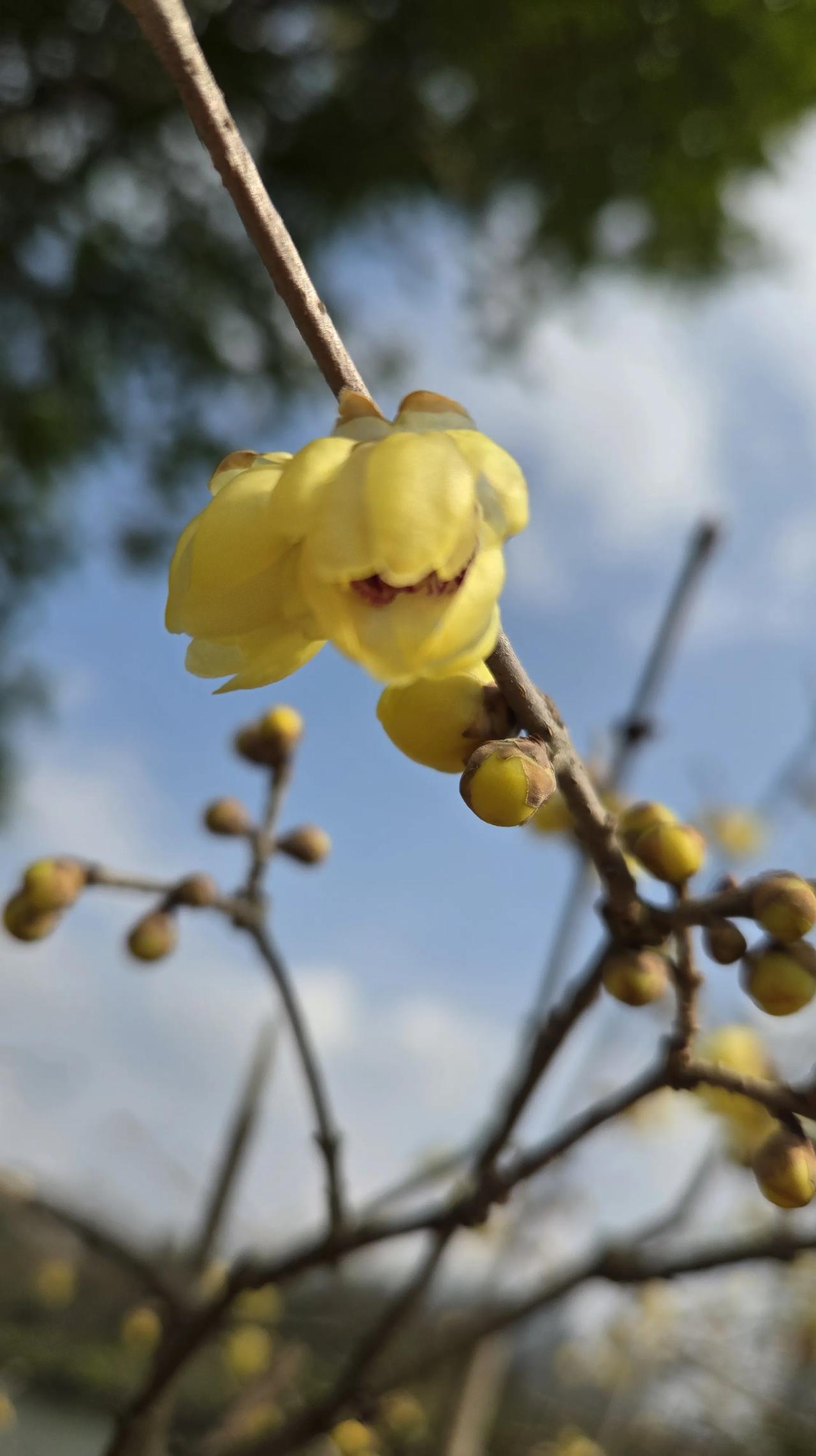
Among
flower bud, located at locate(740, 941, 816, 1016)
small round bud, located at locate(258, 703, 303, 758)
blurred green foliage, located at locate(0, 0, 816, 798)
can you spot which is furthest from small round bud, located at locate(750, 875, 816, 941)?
blurred green foliage, located at locate(0, 0, 816, 798)

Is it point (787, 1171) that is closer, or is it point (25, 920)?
point (787, 1171)

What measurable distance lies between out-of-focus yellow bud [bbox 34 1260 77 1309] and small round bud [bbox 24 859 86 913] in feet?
8.50

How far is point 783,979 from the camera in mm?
326

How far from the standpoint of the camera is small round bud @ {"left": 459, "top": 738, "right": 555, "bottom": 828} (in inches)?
10.7

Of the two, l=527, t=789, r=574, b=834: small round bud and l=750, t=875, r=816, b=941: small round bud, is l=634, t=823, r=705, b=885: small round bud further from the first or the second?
l=527, t=789, r=574, b=834: small round bud

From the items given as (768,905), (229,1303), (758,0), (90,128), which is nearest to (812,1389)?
(229,1303)

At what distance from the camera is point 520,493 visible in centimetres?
27

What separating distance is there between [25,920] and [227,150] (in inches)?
16.9

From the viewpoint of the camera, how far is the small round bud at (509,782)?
272 mm

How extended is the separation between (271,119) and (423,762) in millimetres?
3866

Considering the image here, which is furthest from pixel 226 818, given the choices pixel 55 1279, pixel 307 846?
pixel 55 1279

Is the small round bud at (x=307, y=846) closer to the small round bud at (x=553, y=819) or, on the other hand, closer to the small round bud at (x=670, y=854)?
the small round bud at (x=553, y=819)

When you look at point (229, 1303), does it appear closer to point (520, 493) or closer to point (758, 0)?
point (520, 493)

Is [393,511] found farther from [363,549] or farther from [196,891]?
[196,891]
